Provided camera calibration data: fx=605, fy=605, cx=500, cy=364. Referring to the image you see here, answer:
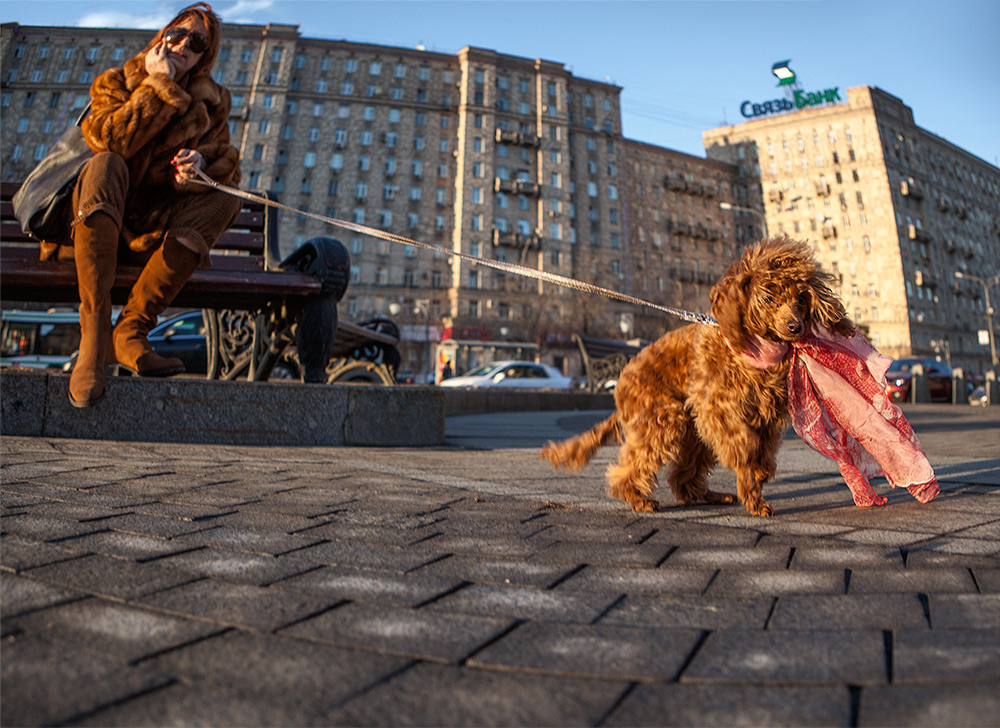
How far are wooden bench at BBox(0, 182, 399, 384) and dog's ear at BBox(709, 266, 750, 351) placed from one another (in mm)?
2812

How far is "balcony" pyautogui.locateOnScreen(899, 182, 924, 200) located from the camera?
213 ft

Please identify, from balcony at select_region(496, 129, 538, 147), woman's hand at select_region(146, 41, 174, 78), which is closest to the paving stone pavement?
woman's hand at select_region(146, 41, 174, 78)

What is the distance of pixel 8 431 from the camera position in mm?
3592

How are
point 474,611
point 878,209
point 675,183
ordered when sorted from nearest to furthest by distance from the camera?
point 474,611 < point 675,183 < point 878,209

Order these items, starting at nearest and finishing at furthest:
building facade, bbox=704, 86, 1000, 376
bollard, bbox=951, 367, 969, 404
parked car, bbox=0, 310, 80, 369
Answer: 1. parked car, bbox=0, 310, 80, 369
2. bollard, bbox=951, 367, 969, 404
3. building facade, bbox=704, 86, 1000, 376

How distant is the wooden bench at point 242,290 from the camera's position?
3.96 metres

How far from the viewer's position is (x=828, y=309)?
233 centimetres

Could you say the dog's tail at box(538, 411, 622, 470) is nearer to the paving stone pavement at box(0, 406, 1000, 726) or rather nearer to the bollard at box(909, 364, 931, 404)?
the paving stone pavement at box(0, 406, 1000, 726)

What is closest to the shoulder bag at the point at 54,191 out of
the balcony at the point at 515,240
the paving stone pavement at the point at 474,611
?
the paving stone pavement at the point at 474,611

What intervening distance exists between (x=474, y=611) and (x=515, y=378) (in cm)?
1883

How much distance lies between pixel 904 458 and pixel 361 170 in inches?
2182

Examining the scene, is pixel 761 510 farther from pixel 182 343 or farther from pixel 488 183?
pixel 488 183

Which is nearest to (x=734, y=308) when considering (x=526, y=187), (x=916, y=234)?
(x=526, y=187)

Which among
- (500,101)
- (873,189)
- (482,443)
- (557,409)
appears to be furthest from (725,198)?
(482,443)
